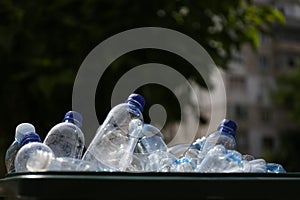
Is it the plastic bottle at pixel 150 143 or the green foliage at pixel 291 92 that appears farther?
the green foliage at pixel 291 92

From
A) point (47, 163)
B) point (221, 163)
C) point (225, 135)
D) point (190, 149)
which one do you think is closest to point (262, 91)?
point (190, 149)

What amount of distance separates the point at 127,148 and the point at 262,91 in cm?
3075

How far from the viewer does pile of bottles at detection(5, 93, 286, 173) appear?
137 cm

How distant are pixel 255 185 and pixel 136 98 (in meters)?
0.48

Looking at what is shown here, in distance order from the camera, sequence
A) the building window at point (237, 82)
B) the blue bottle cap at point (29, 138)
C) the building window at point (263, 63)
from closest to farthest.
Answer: the blue bottle cap at point (29, 138) → the building window at point (237, 82) → the building window at point (263, 63)

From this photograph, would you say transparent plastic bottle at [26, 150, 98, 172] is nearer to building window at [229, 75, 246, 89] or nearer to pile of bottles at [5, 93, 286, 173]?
pile of bottles at [5, 93, 286, 173]

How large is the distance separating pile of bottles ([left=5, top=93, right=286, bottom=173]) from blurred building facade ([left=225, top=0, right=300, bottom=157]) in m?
28.1

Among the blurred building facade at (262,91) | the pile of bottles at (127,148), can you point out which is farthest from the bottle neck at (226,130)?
the blurred building facade at (262,91)

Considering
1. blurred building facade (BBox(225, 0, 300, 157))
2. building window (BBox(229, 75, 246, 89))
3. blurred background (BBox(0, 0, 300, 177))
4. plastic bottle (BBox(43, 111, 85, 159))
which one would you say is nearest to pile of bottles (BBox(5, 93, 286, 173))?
plastic bottle (BBox(43, 111, 85, 159))

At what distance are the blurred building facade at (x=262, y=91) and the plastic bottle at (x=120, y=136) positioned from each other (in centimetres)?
2818

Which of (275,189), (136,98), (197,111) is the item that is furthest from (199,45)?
(275,189)

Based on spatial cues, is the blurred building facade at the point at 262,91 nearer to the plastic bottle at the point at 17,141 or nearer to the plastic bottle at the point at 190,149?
the plastic bottle at the point at 190,149

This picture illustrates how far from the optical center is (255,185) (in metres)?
1.17

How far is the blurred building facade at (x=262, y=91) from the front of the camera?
3059 centimetres
